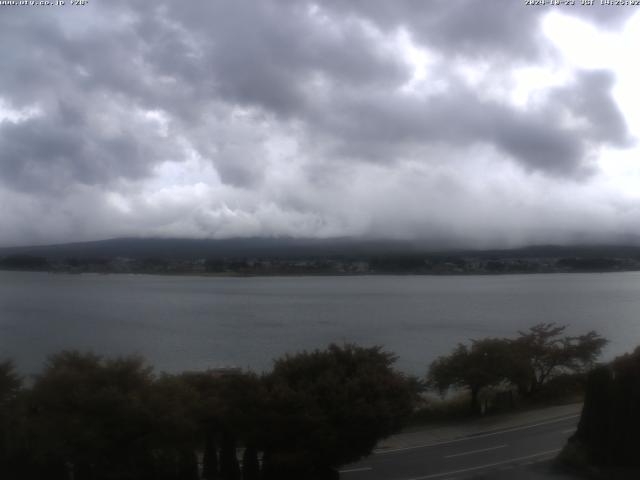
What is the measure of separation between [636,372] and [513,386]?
14.6 m

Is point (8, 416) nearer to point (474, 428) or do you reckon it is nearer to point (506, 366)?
point (474, 428)

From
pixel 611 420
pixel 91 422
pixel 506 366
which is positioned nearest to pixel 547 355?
pixel 506 366

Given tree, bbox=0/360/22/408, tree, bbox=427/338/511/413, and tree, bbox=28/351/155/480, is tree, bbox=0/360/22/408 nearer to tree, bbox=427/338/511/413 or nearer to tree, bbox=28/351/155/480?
tree, bbox=28/351/155/480

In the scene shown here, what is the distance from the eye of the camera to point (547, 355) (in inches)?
1196

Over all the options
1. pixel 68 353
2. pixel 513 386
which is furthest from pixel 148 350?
pixel 68 353

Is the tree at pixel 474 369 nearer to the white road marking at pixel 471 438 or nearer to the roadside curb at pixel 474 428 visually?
the roadside curb at pixel 474 428

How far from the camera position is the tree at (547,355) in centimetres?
2769

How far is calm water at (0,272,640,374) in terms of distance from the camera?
4556 centimetres

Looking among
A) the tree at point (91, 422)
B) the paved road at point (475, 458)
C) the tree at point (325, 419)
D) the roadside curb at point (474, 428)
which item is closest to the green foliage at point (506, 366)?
the roadside curb at point (474, 428)

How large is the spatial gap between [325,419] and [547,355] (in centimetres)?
1925

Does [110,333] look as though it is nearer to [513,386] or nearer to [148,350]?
[148,350]

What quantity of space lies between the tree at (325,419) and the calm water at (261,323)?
15725 mm

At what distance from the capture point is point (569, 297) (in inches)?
4053

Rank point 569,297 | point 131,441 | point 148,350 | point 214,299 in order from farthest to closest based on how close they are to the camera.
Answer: point 569,297 → point 214,299 → point 148,350 → point 131,441
